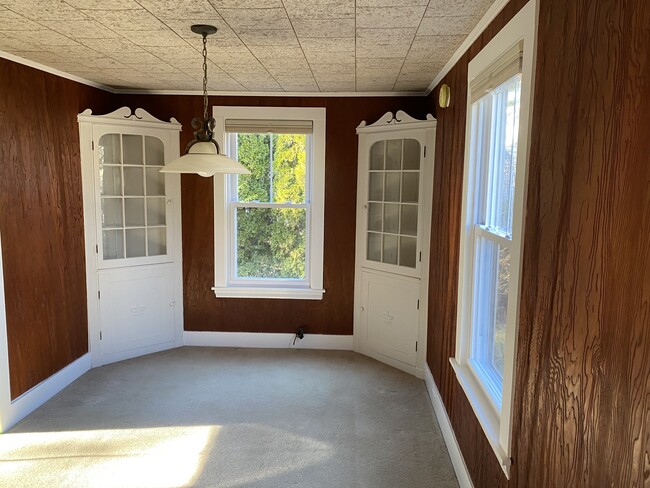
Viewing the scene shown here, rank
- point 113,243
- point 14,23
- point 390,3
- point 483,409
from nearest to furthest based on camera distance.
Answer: point 390,3 → point 483,409 → point 14,23 → point 113,243

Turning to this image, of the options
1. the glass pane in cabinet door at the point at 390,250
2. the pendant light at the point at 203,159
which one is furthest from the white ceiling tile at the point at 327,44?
the glass pane in cabinet door at the point at 390,250

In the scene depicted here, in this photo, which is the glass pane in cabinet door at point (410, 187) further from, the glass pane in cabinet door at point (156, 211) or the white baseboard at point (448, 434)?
the glass pane in cabinet door at point (156, 211)

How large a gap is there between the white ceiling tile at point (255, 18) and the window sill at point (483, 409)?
199 centimetres

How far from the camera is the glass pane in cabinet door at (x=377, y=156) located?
426 centimetres

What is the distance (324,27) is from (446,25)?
60 cm

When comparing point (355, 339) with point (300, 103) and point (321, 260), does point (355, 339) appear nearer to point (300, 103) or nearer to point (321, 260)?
point (321, 260)

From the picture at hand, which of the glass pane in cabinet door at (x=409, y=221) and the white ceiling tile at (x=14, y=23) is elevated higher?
the white ceiling tile at (x=14, y=23)

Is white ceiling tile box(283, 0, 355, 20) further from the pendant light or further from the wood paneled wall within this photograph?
the wood paneled wall

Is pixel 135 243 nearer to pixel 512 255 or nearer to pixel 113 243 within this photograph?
pixel 113 243

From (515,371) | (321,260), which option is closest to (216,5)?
(515,371)

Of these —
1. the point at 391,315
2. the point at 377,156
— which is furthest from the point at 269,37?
the point at 391,315

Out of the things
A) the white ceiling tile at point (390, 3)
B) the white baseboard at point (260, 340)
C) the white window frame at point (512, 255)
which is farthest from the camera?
the white baseboard at point (260, 340)

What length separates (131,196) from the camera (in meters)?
4.29

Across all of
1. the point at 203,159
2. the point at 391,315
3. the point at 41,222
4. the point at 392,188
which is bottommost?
the point at 391,315
